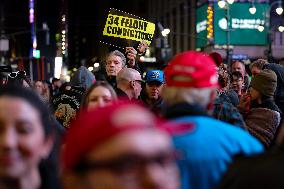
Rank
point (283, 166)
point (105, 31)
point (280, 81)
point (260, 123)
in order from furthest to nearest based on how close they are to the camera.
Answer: point (105, 31) < point (280, 81) < point (260, 123) < point (283, 166)

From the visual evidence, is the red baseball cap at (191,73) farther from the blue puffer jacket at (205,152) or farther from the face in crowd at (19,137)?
the face in crowd at (19,137)

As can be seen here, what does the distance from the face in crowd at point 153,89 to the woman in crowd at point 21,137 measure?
523cm

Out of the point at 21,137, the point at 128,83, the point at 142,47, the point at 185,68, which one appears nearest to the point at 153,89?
the point at 128,83

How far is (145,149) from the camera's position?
7.31ft

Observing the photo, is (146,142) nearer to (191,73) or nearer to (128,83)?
(191,73)

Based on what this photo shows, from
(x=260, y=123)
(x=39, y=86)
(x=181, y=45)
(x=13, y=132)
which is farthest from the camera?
(x=181, y=45)

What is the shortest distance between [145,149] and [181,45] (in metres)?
60.3

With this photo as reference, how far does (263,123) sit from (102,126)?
4455 millimetres

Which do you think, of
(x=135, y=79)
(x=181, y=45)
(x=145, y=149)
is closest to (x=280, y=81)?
(x=135, y=79)

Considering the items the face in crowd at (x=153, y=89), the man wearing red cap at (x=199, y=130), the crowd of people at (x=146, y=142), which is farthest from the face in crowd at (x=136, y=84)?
the man wearing red cap at (x=199, y=130)

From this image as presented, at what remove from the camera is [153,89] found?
336 inches

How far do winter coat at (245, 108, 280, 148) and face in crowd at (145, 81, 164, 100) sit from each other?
2051 millimetres

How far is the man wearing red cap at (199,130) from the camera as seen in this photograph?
3684mm

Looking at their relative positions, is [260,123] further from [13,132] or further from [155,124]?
[155,124]
